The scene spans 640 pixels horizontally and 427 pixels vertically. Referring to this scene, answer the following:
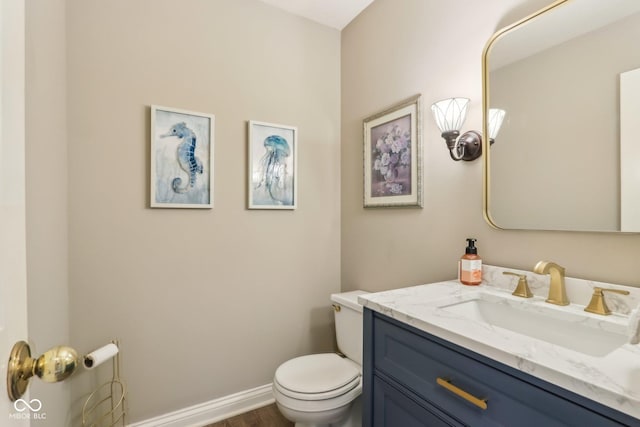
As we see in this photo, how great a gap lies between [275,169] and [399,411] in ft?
4.78

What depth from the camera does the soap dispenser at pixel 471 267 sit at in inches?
49.4

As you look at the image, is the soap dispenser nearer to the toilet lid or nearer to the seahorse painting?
the toilet lid

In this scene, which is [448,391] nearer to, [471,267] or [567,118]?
[471,267]

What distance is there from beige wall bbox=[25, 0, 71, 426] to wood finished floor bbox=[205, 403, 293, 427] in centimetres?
78

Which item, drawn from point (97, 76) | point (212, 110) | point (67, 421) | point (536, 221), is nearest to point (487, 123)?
point (536, 221)

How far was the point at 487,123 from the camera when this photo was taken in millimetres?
1284

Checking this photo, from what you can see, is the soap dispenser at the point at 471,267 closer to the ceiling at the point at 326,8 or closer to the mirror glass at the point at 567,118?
the mirror glass at the point at 567,118

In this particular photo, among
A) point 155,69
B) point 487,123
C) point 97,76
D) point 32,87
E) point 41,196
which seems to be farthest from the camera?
point 155,69

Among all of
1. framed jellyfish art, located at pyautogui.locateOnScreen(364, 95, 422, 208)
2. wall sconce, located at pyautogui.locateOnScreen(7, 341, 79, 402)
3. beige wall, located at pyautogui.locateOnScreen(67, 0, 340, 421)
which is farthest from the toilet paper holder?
framed jellyfish art, located at pyautogui.locateOnScreen(364, 95, 422, 208)

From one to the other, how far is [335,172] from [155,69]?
124cm

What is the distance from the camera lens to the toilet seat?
4.51 feet

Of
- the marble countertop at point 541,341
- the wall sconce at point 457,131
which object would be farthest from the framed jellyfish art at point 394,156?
the marble countertop at point 541,341

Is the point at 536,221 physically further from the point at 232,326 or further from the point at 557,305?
the point at 232,326

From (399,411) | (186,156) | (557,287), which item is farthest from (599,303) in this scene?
(186,156)
